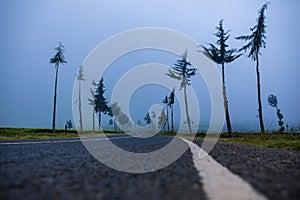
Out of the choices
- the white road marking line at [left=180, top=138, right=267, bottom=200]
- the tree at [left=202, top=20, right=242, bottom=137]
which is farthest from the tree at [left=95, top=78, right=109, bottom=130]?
the white road marking line at [left=180, top=138, right=267, bottom=200]

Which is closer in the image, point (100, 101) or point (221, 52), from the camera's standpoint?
point (221, 52)

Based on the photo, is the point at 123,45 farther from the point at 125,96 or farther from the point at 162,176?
the point at 162,176

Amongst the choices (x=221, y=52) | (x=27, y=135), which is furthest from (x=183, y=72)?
(x=27, y=135)

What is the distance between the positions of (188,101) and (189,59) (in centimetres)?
577

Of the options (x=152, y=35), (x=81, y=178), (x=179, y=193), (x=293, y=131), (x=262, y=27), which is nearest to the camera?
(x=179, y=193)

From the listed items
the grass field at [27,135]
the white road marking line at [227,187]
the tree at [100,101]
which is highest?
the tree at [100,101]

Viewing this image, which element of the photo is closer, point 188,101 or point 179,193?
point 179,193

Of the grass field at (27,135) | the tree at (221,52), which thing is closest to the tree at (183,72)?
the tree at (221,52)

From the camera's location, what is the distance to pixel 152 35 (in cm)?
1497

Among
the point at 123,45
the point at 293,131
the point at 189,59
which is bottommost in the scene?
the point at 293,131

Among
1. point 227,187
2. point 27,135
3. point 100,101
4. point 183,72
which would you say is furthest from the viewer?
point 100,101

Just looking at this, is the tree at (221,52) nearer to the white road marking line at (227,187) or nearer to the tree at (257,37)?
the tree at (257,37)

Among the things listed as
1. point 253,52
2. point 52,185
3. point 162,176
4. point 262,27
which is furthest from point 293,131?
point 52,185

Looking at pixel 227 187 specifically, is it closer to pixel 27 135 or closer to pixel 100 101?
pixel 27 135
